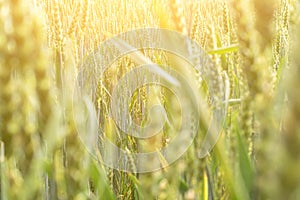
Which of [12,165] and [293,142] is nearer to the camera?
[293,142]

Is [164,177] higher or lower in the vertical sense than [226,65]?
lower

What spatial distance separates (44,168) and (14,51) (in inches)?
11.6

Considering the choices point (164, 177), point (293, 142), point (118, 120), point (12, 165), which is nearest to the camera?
point (293, 142)

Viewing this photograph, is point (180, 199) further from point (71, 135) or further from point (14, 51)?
point (14, 51)

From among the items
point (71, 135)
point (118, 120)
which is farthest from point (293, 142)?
point (118, 120)

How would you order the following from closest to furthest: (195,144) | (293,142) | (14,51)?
(293,142)
(14,51)
(195,144)

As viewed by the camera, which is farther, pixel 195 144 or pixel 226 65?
pixel 226 65

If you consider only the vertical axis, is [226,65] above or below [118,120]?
above

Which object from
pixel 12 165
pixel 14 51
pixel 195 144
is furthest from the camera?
pixel 195 144

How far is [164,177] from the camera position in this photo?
67cm

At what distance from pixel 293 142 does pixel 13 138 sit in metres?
0.26

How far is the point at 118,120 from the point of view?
4.83 ft

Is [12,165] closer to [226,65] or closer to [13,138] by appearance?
[13,138]

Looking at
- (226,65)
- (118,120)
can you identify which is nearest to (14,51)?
(226,65)
